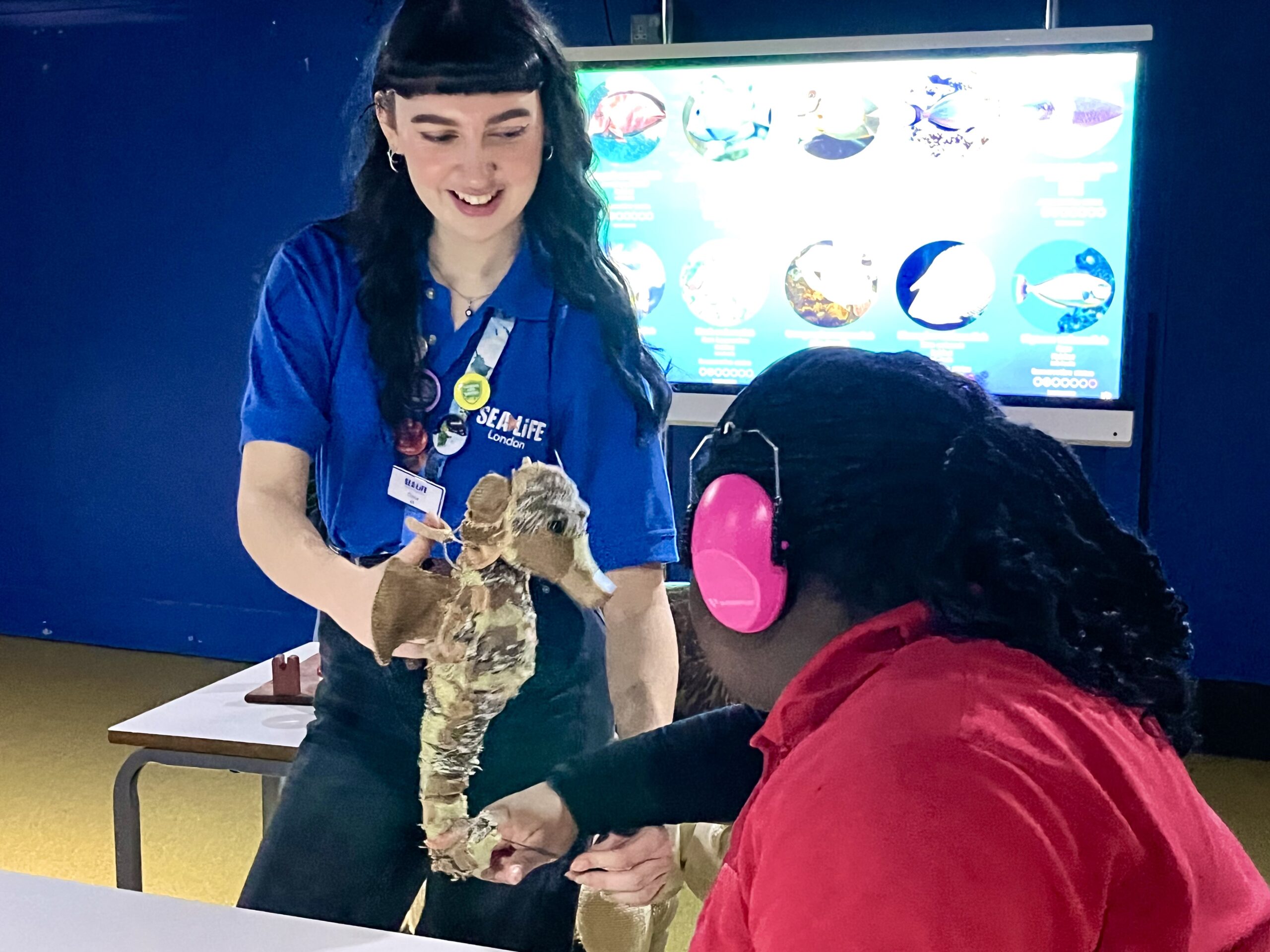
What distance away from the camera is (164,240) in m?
2.01

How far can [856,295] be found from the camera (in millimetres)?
1440

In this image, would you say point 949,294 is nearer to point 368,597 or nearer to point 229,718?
point 368,597

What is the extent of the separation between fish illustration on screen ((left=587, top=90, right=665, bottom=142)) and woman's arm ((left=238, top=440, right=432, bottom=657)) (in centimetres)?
59

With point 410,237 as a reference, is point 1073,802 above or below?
below

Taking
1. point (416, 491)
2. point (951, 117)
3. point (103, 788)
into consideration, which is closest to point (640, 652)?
point (416, 491)

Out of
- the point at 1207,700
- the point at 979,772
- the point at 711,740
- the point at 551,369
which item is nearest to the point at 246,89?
the point at 551,369

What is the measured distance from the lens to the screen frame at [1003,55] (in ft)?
4.35

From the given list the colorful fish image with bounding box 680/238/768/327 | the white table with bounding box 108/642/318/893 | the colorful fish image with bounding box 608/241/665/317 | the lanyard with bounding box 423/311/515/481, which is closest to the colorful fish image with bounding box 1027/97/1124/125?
the colorful fish image with bounding box 680/238/768/327

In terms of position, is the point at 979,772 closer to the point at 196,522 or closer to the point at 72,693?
the point at 196,522

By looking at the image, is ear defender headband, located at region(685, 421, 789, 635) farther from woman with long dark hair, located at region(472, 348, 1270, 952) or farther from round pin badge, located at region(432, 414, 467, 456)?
round pin badge, located at region(432, 414, 467, 456)

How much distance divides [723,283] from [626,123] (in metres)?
0.26

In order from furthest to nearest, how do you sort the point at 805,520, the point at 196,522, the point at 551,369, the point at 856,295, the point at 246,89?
the point at 246,89 → the point at 196,522 → the point at 856,295 → the point at 551,369 → the point at 805,520

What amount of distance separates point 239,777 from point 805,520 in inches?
86.8

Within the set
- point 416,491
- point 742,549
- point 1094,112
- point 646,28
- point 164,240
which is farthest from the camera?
point 646,28
